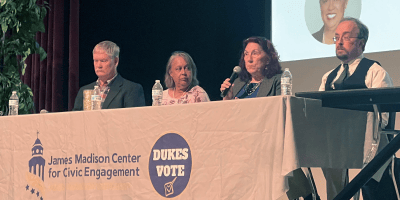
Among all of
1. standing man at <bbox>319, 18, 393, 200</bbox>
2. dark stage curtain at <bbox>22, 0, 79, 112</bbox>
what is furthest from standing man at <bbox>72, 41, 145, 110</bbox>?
dark stage curtain at <bbox>22, 0, 79, 112</bbox>

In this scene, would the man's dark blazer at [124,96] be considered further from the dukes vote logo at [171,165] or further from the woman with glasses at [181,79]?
the dukes vote logo at [171,165]

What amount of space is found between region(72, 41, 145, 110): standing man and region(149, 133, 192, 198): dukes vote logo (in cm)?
89

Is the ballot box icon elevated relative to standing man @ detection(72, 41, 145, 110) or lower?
lower

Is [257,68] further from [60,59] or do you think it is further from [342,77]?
[60,59]

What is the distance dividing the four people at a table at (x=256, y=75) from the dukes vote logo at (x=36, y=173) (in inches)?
23.6

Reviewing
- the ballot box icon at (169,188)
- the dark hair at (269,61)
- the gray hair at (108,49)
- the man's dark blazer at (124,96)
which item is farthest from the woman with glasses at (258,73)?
the ballot box icon at (169,188)

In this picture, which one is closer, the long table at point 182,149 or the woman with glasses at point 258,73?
the long table at point 182,149

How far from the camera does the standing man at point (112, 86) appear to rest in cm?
292

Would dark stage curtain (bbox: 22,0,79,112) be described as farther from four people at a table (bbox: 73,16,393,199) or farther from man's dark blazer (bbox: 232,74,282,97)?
man's dark blazer (bbox: 232,74,282,97)

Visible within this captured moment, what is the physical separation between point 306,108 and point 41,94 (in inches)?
156

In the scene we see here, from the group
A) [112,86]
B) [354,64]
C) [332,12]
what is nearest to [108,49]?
[112,86]

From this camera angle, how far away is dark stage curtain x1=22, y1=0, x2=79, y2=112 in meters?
5.08

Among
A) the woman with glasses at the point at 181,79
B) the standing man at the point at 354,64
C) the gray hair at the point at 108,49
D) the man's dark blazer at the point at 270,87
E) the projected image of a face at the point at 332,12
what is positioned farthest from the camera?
the projected image of a face at the point at 332,12

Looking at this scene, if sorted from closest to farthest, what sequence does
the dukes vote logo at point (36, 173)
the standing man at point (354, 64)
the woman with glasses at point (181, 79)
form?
the dukes vote logo at point (36, 173) → the standing man at point (354, 64) → the woman with glasses at point (181, 79)
